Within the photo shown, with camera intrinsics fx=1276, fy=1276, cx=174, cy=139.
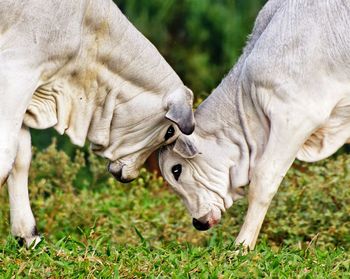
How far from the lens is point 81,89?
8.12 metres

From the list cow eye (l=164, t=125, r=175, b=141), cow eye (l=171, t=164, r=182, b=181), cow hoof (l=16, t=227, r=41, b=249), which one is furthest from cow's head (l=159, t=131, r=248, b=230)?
cow hoof (l=16, t=227, r=41, b=249)

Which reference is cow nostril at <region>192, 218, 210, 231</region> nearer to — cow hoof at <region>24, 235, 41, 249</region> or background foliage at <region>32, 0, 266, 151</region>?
cow hoof at <region>24, 235, 41, 249</region>

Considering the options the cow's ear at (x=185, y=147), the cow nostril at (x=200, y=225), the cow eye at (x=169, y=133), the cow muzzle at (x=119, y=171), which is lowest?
the cow nostril at (x=200, y=225)

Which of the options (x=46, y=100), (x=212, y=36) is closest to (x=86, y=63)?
(x=46, y=100)

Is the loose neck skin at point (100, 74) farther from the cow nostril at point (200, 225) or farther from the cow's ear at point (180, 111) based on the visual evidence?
the cow nostril at point (200, 225)

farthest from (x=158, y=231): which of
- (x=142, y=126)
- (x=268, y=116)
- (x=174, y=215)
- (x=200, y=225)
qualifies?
(x=268, y=116)

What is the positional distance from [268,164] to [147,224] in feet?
5.75

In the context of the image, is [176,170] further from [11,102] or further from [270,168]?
[11,102]

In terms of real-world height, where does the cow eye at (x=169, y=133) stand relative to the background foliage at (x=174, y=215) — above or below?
above

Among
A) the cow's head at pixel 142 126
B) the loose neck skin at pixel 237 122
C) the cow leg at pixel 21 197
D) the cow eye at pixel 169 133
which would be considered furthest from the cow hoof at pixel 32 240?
the loose neck skin at pixel 237 122

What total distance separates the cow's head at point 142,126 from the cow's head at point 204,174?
0.69 feet

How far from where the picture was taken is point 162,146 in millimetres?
8797

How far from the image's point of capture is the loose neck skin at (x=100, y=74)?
789cm

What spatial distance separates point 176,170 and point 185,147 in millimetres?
311
